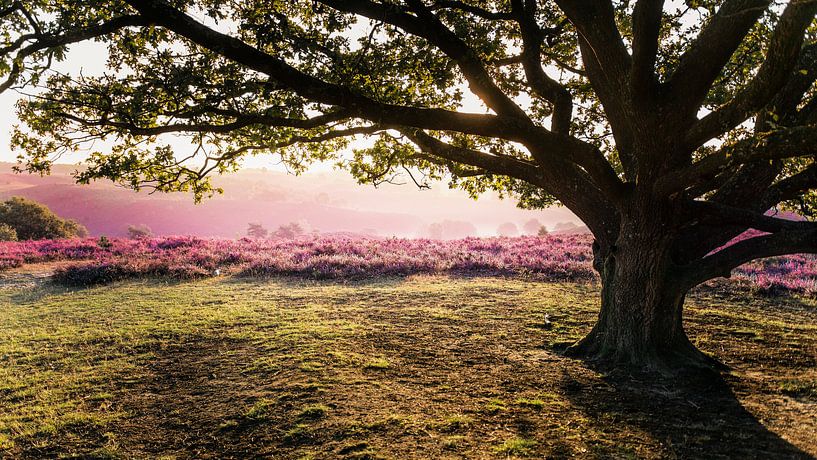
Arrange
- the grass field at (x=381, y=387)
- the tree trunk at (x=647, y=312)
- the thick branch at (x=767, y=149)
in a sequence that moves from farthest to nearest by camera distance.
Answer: the tree trunk at (x=647, y=312) < the grass field at (x=381, y=387) < the thick branch at (x=767, y=149)

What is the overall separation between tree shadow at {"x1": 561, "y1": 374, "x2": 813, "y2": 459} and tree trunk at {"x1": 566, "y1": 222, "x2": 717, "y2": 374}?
48 cm

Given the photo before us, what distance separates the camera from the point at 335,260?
1934cm

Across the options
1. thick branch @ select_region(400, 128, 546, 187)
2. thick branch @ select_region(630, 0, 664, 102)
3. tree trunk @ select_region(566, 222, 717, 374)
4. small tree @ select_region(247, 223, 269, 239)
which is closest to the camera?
thick branch @ select_region(630, 0, 664, 102)

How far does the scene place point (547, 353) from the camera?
312 inches

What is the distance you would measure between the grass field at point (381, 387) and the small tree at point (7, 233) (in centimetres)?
2299

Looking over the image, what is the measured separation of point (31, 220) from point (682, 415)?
135ft

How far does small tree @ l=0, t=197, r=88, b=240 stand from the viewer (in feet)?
104

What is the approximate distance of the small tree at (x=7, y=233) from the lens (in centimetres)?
2872

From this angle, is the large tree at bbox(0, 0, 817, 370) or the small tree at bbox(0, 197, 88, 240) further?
the small tree at bbox(0, 197, 88, 240)

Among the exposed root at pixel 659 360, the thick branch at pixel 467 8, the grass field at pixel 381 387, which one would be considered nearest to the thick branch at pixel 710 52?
the thick branch at pixel 467 8

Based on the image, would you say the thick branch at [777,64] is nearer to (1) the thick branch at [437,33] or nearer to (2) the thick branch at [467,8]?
(1) the thick branch at [437,33]

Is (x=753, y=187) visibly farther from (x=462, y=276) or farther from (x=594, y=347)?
(x=462, y=276)

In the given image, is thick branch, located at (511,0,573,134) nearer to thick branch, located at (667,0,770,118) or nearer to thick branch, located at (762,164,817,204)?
thick branch, located at (667,0,770,118)

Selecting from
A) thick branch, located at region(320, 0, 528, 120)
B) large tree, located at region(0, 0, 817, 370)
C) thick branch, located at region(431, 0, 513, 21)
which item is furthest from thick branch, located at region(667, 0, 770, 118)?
thick branch, located at region(431, 0, 513, 21)
